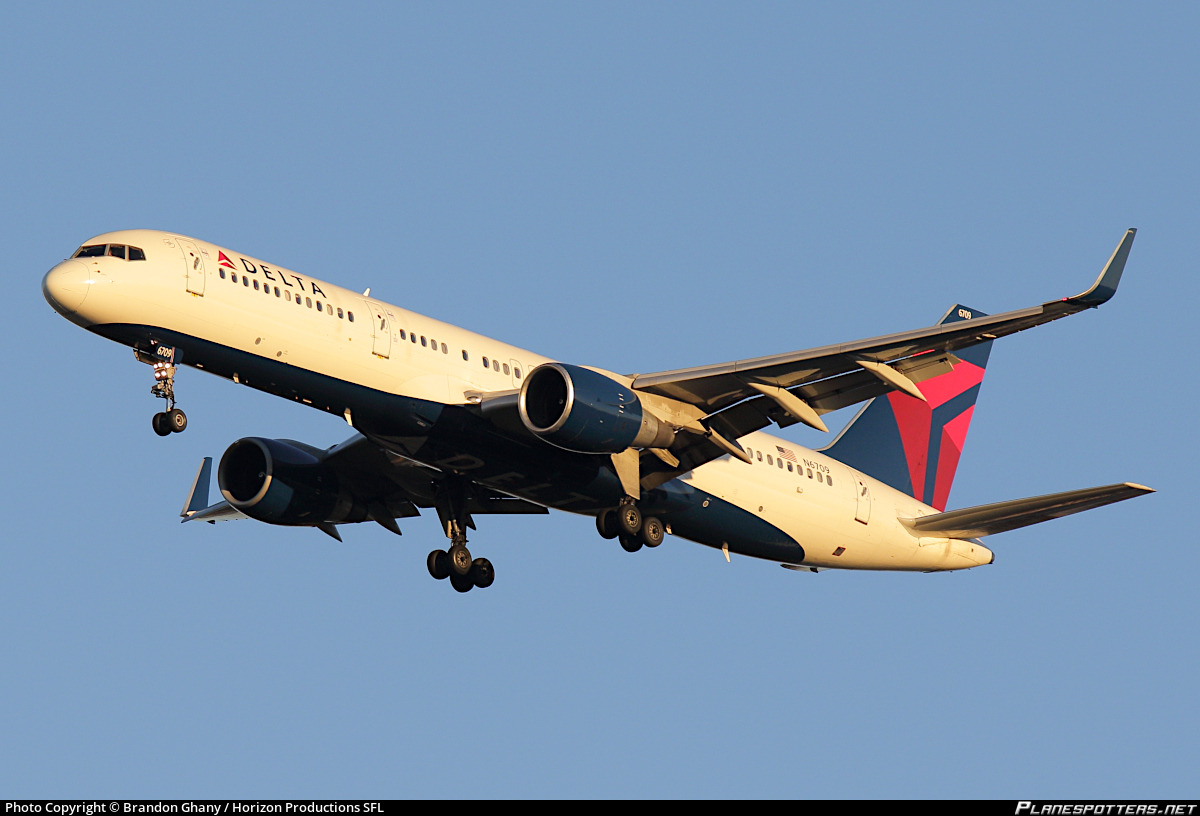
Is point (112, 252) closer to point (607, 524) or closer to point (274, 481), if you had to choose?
point (274, 481)

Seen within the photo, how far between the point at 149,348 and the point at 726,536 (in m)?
14.7

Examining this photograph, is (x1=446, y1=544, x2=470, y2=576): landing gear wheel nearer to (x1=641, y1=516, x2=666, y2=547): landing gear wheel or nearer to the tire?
the tire

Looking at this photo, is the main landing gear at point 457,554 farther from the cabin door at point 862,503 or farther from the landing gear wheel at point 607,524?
the cabin door at point 862,503

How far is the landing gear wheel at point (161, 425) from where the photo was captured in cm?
3012

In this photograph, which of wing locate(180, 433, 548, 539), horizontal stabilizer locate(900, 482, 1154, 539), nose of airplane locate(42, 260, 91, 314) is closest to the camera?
nose of airplane locate(42, 260, 91, 314)

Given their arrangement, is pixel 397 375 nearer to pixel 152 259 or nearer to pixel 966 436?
pixel 152 259

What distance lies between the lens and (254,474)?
38562 millimetres

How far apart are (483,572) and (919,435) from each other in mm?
13578

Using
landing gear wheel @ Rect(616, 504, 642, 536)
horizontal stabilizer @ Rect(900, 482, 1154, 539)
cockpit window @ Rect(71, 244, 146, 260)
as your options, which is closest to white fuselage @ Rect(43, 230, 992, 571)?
cockpit window @ Rect(71, 244, 146, 260)

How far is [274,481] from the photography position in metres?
38.1

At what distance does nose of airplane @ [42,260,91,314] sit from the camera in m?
29.3
